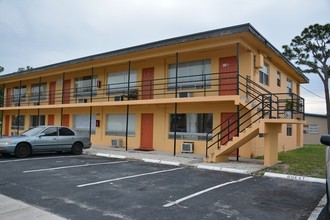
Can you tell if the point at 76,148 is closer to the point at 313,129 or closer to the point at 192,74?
the point at 192,74

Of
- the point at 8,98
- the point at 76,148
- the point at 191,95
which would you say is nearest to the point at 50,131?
the point at 76,148

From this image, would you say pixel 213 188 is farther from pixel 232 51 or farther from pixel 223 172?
pixel 232 51

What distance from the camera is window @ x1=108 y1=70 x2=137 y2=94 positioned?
61.2 feet

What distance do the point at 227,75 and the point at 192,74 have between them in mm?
2094

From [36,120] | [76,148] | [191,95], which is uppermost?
[191,95]

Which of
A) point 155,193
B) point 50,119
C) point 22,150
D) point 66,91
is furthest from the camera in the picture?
point 50,119

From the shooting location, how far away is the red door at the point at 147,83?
690 inches

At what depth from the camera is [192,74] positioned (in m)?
16.0

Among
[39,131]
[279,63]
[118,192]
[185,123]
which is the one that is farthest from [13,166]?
[279,63]

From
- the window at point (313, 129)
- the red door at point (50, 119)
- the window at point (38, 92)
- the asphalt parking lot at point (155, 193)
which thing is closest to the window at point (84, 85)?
the red door at point (50, 119)

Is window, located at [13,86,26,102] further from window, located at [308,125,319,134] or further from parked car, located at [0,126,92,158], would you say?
window, located at [308,125,319,134]

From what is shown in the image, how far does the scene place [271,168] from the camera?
1096 cm

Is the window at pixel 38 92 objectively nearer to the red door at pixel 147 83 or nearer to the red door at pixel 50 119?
the red door at pixel 50 119

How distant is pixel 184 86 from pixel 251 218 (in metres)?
11.3
